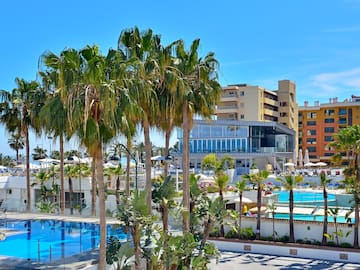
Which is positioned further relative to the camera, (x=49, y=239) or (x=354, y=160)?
(x=354, y=160)

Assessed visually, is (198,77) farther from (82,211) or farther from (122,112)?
(82,211)

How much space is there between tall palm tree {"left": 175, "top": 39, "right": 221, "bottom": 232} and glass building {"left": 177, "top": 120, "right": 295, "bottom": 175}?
37747 millimetres

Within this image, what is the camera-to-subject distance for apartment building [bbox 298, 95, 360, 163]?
273 feet

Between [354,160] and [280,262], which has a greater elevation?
[354,160]

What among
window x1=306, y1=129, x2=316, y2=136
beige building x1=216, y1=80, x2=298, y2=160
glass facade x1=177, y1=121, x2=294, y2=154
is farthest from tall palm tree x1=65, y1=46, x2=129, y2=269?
window x1=306, y1=129, x2=316, y2=136

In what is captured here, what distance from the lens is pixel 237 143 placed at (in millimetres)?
58438

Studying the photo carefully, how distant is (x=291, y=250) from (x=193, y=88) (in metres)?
11.0

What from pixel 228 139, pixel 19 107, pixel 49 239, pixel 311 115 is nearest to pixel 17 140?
pixel 19 107

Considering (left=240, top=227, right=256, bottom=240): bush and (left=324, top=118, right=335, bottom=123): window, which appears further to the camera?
(left=324, top=118, right=335, bottom=123): window

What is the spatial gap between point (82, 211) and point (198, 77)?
16329 mm

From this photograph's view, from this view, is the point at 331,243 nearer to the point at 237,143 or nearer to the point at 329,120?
the point at 237,143

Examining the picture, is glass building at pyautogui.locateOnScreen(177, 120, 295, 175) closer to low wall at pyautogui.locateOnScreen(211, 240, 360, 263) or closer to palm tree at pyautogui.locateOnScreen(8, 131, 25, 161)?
palm tree at pyautogui.locateOnScreen(8, 131, 25, 161)

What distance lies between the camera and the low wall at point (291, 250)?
73.7 ft

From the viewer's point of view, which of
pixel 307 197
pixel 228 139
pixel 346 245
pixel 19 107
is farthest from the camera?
pixel 228 139
